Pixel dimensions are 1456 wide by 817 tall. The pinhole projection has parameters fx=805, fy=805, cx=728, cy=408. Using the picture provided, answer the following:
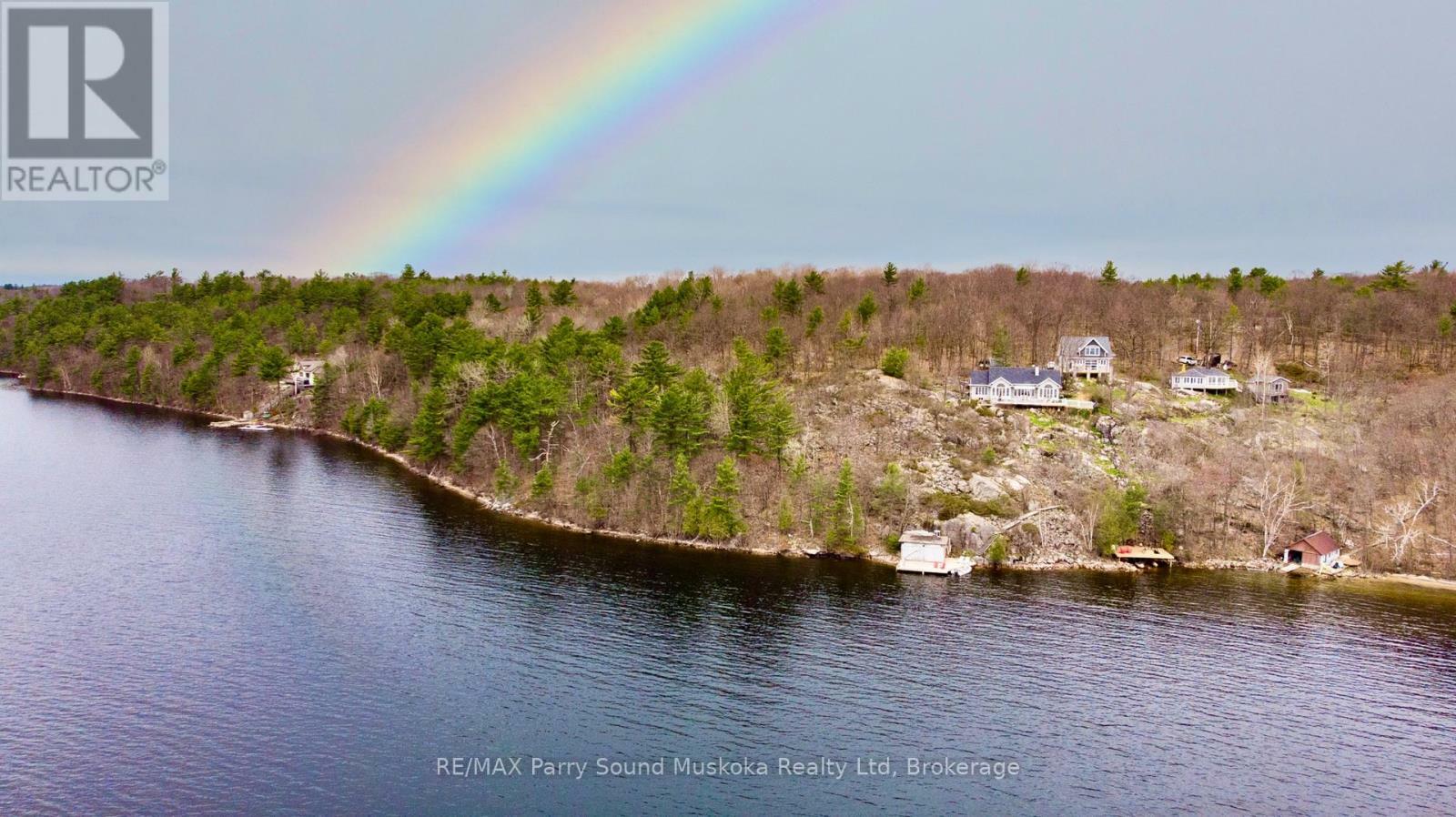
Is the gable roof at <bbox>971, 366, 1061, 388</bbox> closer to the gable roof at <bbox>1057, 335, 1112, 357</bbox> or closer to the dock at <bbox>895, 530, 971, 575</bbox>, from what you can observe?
the gable roof at <bbox>1057, 335, 1112, 357</bbox>

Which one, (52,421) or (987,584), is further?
(52,421)

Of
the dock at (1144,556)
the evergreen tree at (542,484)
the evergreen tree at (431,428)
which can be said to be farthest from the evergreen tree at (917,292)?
the evergreen tree at (431,428)

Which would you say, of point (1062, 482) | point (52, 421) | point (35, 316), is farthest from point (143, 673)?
point (35, 316)

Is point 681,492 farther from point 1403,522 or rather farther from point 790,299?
point 1403,522

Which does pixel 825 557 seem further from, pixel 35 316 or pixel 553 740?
pixel 35 316

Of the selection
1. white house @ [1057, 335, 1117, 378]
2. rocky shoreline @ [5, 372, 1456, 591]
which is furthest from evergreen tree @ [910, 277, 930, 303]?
rocky shoreline @ [5, 372, 1456, 591]

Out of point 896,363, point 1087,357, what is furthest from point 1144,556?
point 1087,357
